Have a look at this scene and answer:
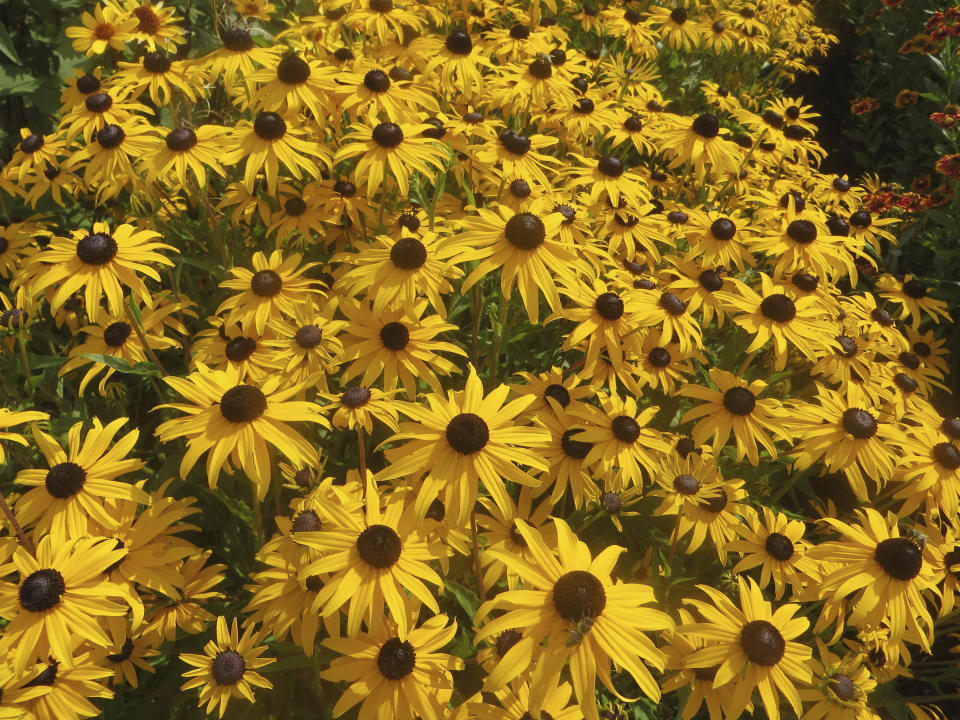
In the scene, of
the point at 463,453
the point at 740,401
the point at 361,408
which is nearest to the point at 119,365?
the point at 361,408

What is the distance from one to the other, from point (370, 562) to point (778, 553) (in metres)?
1.68

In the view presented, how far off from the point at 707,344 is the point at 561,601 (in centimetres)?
255

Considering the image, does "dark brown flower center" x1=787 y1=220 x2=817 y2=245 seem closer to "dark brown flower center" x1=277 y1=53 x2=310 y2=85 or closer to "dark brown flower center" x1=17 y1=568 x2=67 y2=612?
"dark brown flower center" x1=277 y1=53 x2=310 y2=85

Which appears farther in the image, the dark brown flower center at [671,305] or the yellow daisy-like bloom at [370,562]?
the dark brown flower center at [671,305]

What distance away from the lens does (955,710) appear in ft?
11.1

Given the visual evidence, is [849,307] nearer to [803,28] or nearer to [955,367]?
[955,367]

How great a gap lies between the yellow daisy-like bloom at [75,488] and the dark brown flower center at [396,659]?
891 mm

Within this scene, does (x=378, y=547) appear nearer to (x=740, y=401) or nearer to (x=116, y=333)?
(x=740, y=401)

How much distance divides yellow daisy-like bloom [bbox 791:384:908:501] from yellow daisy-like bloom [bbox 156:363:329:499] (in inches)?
79.3

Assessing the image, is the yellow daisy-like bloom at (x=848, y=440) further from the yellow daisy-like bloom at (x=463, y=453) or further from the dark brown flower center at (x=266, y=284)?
the dark brown flower center at (x=266, y=284)

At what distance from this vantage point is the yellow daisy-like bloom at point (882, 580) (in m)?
1.92

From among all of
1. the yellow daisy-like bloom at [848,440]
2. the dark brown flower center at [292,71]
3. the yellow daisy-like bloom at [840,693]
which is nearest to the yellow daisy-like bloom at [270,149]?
the dark brown flower center at [292,71]

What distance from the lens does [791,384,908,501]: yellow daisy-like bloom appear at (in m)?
2.40

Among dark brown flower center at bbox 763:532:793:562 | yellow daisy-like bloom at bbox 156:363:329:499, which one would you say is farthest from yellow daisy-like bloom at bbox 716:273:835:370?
yellow daisy-like bloom at bbox 156:363:329:499
